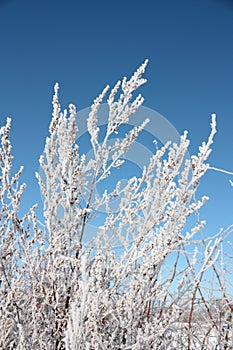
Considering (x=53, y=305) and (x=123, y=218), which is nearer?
(x=53, y=305)

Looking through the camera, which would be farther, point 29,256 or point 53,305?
point 29,256

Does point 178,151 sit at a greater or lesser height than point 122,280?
greater

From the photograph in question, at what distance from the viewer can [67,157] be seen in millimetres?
2453

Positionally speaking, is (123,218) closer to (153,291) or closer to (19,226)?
(153,291)

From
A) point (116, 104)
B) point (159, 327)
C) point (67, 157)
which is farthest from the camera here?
point (116, 104)

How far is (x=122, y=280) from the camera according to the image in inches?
91.2

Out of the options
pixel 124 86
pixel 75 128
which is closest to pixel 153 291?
pixel 75 128

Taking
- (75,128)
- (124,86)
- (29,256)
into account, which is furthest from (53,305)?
(124,86)

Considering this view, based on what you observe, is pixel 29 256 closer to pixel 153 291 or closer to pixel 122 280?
pixel 122 280

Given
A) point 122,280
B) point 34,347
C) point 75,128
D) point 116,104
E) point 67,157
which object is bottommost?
point 34,347

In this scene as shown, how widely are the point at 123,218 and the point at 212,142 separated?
74 cm

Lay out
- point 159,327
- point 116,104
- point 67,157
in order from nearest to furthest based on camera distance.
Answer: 1. point 159,327
2. point 67,157
3. point 116,104

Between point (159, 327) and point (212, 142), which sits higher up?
point (212, 142)

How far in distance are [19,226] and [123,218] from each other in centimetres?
69
